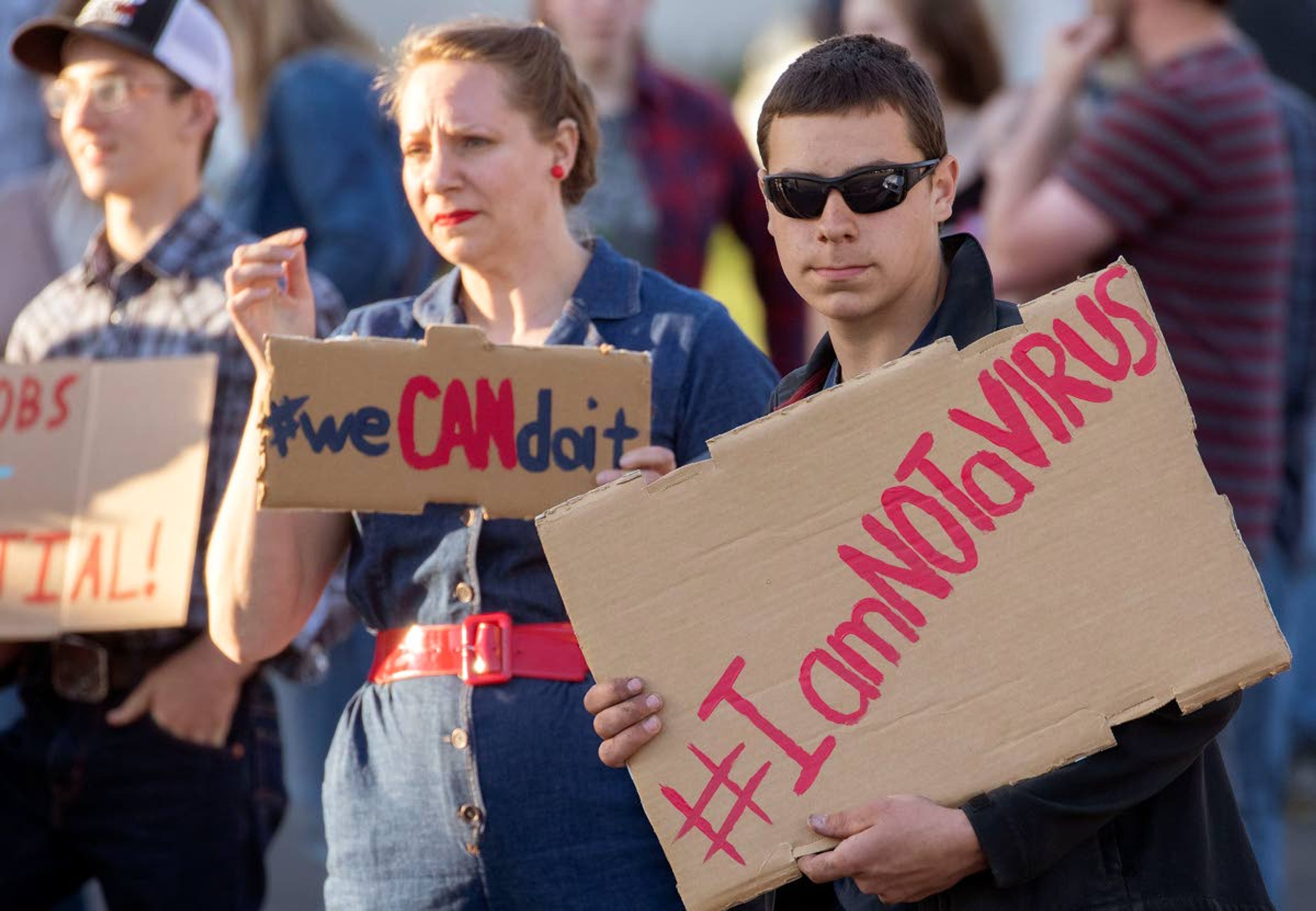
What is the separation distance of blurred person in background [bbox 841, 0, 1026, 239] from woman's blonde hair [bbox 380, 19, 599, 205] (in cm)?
230

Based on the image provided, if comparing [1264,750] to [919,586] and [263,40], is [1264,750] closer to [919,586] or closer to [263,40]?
[919,586]

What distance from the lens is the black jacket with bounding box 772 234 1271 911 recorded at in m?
2.22

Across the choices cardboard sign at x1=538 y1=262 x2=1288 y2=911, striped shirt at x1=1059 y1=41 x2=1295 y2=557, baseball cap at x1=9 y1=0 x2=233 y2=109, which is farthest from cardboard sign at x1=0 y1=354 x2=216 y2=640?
striped shirt at x1=1059 y1=41 x2=1295 y2=557

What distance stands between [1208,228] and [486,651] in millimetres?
2307

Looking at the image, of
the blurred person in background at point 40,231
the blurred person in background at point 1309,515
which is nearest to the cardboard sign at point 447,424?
the blurred person in background at point 40,231

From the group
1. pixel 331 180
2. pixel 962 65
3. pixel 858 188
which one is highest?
pixel 962 65

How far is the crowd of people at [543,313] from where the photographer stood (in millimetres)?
2373

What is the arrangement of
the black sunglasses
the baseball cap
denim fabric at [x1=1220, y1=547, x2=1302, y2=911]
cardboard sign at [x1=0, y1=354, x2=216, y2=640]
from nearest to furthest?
the black sunglasses, cardboard sign at [x1=0, y1=354, x2=216, y2=640], the baseball cap, denim fabric at [x1=1220, y1=547, x2=1302, y2=911]

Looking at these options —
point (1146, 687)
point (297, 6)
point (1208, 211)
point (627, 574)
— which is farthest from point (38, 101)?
point (1146, 687)

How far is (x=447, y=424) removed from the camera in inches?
111

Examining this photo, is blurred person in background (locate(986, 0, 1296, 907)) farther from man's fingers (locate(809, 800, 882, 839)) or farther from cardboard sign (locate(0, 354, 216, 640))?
man's fingers (locate(809, 800, 882, 839))

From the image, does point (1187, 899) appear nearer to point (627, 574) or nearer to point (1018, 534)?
point (1018, 534)

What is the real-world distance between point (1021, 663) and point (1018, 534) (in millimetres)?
145

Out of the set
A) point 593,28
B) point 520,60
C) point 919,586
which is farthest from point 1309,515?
point 919,586
